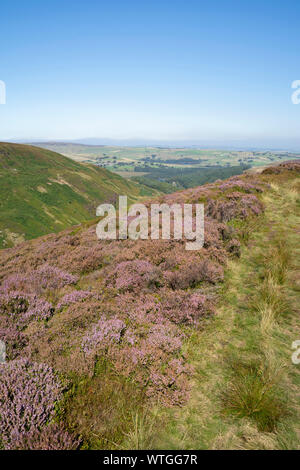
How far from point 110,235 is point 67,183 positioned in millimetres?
191368

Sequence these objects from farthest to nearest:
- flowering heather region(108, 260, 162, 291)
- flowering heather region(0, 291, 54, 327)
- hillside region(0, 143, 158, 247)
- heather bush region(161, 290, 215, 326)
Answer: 1. hillside region(0, 143, 158, 247)
2. flowering heather region(108, 260, 162, 291)
3. flowering heather region(0, 291, 54, 327)
4. heather bush region(161, 290, 215, 326)

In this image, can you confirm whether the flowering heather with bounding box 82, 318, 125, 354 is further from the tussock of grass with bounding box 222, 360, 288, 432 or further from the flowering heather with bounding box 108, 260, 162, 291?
the tussock of grass with bounding box 222, 360, 288, 432

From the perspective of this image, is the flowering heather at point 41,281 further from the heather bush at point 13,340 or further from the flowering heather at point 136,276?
the heather bush at point 13,340

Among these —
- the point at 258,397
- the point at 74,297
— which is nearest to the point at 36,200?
the point at 74,297

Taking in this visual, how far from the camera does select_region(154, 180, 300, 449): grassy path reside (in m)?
3.70

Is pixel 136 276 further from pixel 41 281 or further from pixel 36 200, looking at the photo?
pixel 36 200

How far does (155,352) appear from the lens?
524cm

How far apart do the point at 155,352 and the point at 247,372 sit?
1969 mm

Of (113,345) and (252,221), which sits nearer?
(113,345)

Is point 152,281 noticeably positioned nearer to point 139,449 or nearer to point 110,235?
point 139,449

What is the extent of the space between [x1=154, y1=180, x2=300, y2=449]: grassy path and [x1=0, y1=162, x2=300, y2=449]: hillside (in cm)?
2

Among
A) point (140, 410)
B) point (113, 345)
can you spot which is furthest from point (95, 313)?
point (140, 410)

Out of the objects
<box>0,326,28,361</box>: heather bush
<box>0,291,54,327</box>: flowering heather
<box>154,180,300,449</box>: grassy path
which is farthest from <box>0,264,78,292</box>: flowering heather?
<box>154,180,300,449</box>: grassy path
